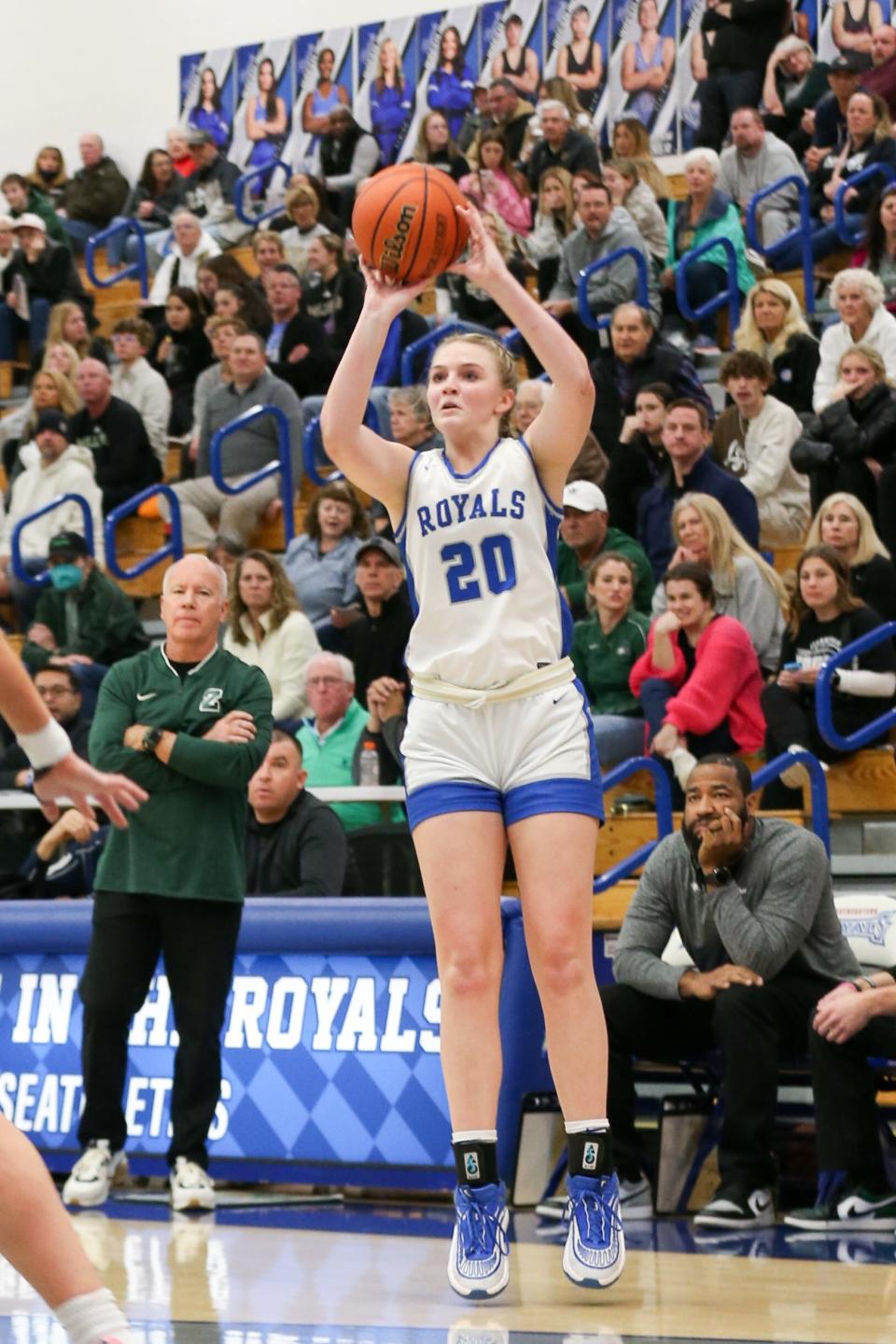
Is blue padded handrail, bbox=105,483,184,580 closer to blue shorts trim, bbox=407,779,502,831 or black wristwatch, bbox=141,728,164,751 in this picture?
black wristwatch, bbox=141,728,164,751

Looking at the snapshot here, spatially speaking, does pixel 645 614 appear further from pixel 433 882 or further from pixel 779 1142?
pixel 433 882

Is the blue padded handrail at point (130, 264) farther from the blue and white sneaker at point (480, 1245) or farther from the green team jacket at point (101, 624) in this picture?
the blue and white sneaker at point (480, 1245)

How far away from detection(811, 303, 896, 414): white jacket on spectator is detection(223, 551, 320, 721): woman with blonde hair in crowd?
9.38 feet

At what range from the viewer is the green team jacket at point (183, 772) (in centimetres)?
683

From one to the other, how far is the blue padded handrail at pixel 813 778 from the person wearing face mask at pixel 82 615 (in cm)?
507

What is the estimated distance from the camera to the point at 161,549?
13.5 meters

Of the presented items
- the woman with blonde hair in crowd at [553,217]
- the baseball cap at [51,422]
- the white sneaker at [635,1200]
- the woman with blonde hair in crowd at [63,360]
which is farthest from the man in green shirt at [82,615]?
the white sneaker at [635,1200]

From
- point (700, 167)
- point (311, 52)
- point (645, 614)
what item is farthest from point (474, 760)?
point (311, 52)

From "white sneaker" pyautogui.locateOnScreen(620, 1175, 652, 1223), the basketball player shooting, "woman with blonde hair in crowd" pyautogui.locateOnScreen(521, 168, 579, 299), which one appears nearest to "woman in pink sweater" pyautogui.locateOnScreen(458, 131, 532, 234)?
"woman with blonde hair in crowd" pyautogui.locateOnScreen(521, 168, 579, 299)

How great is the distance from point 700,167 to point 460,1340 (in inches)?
403

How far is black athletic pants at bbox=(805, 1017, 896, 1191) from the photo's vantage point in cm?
624

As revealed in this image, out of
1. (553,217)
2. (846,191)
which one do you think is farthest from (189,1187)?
(553,217)

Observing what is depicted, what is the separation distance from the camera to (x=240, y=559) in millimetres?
10445

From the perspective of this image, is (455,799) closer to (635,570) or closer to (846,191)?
(635,570)
